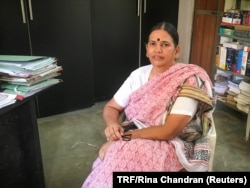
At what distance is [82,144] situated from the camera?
2385 millimetres

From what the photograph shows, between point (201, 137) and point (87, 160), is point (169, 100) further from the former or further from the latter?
point (87, 160)

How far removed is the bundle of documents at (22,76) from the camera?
49.9 inches

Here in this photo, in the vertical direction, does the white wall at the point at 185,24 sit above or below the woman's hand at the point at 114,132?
above

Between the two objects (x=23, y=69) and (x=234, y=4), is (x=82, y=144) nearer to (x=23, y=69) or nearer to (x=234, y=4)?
(x=23, y=69)

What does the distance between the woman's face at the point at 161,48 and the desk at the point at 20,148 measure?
2.08 feet

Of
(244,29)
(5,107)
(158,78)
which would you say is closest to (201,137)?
(158,78)

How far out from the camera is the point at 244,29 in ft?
8.07

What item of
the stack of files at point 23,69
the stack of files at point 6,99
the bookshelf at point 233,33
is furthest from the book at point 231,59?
the stack of files at point 6,99

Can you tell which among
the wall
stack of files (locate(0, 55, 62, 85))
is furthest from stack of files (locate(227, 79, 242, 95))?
stack of files (locate(0, 55, 62, 85))

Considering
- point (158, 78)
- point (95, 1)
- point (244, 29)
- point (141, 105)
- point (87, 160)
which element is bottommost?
point (87, 160)

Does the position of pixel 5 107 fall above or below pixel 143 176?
above

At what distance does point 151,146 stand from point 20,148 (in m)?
0.69

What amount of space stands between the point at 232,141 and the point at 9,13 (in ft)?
7.20

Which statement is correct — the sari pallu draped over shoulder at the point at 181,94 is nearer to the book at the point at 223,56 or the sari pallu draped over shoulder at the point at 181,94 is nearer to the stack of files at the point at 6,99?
the stack of files at the point at 6,99
